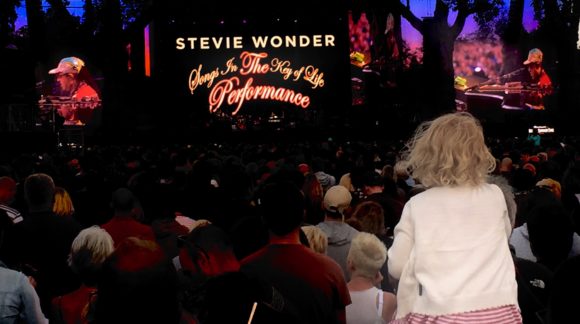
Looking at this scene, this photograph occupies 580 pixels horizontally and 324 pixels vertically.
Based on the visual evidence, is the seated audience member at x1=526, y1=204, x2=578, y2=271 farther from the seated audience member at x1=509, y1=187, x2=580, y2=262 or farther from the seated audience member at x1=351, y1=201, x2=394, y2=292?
the seated audience member at x1=351, y1=201, x2=394, y2=292

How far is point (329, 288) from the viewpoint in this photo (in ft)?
14.9

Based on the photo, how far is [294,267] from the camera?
452 cm

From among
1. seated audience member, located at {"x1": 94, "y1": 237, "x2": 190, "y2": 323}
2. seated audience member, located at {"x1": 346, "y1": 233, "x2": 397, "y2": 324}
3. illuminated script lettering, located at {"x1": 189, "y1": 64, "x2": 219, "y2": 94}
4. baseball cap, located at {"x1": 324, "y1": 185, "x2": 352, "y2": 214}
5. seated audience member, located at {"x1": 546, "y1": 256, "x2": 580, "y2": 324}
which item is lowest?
seated audience member, located at {"x1": 346, "y1": 233, "x2": 397, "y2": 324}

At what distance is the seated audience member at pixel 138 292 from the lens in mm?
3418

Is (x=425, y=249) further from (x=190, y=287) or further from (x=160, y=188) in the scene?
(x=160, y=188)

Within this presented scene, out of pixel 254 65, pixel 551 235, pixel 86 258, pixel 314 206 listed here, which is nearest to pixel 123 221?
A: pixel 314 206

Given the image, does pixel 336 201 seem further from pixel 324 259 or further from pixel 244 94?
pixel 244 94

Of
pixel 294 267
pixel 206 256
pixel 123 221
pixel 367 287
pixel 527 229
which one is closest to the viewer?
pixel 206 256

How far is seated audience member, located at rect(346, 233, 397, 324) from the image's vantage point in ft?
17.3

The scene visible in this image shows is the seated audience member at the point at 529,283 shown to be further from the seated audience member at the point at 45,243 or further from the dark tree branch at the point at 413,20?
the dark tree branch at the point at 413,20

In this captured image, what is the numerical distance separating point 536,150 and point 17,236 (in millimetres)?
13441

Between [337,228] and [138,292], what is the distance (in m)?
3.35

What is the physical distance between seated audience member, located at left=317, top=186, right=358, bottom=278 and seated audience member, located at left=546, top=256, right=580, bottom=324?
12.2ft

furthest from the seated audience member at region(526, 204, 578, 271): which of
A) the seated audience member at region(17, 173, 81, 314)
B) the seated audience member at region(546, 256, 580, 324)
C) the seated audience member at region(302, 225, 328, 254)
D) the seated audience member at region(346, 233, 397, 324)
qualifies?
the seated audience member at region(17, 173, 81, 314)
